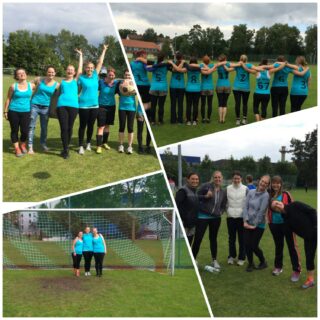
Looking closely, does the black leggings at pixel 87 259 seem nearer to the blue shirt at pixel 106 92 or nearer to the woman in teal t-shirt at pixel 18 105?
the woman in teal t-shirt at pixel 18 105

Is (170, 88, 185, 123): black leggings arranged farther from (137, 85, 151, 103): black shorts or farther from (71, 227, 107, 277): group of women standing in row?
(71, 227, 107, 277): group of women standing in row

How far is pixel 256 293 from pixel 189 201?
1.41 metres

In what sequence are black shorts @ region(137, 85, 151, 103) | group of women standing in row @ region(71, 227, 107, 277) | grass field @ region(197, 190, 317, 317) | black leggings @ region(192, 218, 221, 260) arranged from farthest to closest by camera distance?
group of women standing in row @ region(71, 227, 107, 277) → black shorts @ region(137, 85, 151, 103) → black leggings @ region(192, 218, 221, 260) → grass field @ region(197, 190, 317, 317)

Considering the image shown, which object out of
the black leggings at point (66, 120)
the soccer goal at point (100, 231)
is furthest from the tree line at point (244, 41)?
the soccer goal at point (100, 231)

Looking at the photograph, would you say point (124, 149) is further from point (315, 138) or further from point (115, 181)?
point (315, 138)

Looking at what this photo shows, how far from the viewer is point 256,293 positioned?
505 cm

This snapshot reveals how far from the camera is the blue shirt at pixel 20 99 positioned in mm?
5695

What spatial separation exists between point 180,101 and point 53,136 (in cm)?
205

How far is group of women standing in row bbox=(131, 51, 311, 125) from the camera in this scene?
6.03 metres

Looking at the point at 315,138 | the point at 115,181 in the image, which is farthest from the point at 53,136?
the point at 315,138

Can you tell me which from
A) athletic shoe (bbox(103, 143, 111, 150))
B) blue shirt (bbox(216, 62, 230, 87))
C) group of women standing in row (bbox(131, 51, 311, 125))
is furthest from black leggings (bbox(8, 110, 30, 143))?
blue shirt (bbox(216, 62, 230, 87))

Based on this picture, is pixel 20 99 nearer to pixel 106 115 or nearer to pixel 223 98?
pixel 106 115

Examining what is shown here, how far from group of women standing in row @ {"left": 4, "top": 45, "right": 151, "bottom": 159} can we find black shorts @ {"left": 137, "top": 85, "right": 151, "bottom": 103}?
0.65ft

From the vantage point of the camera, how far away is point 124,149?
20.2 ft
